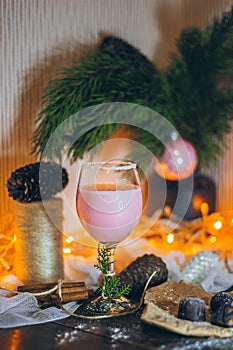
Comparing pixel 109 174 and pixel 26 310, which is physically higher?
pixel 109 174

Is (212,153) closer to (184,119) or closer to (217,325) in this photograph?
(184,119)

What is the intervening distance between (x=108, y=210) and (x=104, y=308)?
15 cm

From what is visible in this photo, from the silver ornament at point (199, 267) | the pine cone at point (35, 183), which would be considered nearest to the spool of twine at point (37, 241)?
the pine cone at point (35, 183)

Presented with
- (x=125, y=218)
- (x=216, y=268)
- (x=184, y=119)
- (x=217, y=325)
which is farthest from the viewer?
(x=184, y=119)

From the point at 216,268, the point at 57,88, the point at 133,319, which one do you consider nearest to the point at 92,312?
the point at 133,319

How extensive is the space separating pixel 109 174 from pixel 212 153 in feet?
1.49

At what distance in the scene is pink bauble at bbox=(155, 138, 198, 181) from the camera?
1.36 m

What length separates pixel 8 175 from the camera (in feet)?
3.92

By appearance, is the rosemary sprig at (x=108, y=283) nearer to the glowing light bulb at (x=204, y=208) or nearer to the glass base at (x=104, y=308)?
the glass base at (x=104, y=308)

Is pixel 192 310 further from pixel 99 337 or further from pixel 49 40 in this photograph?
pixel 49 40

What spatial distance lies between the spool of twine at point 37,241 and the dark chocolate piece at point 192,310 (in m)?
0.30

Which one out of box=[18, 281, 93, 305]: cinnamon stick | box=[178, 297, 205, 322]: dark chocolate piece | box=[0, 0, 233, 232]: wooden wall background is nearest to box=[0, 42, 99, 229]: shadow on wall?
box=[0, 0, 233, 232]: wooden wall background

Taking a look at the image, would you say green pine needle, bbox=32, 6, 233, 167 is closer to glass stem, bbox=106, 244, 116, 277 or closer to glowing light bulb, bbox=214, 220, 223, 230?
glowing light bulb, bbox=214, 220, 223, 230

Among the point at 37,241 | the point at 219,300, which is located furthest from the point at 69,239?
the point at 219,300
